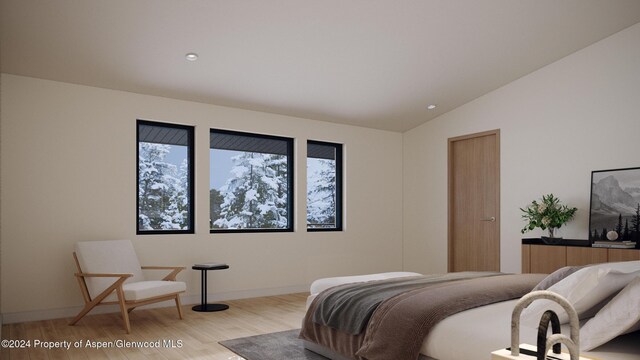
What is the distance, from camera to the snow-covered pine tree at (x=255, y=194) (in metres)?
5.99

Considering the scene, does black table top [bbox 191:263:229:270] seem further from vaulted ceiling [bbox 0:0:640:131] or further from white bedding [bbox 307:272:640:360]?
white bedding [bbox 307:272:640:360]

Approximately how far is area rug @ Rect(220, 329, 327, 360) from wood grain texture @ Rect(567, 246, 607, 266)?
2.93 meters

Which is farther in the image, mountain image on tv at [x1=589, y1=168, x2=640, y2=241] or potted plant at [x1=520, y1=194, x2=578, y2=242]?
potted plant at [x1=520, y1=194, x2=578, y2=242]

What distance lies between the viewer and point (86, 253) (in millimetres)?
4543

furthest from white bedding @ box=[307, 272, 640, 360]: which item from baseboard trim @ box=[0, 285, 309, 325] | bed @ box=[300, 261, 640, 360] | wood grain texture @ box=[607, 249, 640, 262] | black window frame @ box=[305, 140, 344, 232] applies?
black window frame @ box=[305, 140, 344, 232]

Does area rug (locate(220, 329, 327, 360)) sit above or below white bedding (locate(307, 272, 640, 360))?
below

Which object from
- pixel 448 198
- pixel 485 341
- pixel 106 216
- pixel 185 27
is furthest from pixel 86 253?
pixel 448 198

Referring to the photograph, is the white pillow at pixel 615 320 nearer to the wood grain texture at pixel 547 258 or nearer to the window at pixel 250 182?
the wood grain texture at pixel 547 258

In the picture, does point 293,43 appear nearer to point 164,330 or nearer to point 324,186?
point 324,186

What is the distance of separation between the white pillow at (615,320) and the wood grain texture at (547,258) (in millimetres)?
3117

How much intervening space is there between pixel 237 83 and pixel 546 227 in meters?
3.79

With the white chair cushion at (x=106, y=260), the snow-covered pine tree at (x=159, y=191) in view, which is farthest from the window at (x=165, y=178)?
the white chair cushion at (x=106, y=260)

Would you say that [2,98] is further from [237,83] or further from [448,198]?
[448,198]

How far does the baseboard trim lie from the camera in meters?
4.53
